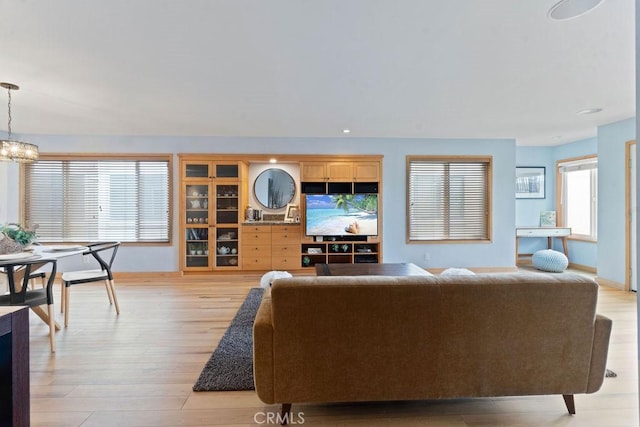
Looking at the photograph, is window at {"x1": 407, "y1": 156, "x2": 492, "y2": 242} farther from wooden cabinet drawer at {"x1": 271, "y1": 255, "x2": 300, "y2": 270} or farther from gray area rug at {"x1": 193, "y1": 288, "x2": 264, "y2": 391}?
gray area rug at {"x1": 193, "y1": 288, "x2": 264, "y2": 391}

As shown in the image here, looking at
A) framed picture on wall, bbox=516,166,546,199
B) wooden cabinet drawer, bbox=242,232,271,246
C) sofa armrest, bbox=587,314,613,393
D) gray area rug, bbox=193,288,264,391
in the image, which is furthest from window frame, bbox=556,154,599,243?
gray area rug, bbox=193,288,264,391

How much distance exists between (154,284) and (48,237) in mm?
2178

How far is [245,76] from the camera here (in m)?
2.84

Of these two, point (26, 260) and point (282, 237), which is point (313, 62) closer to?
point (26, 260)

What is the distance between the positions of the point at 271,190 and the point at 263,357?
4.27 m

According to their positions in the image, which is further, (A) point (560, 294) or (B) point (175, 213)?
(B) point (175, 213)

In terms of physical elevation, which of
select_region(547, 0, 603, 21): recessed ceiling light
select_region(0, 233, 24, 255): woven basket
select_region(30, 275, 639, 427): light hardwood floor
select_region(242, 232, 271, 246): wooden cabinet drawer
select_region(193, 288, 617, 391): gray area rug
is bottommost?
select_region(30, 275, 639, 427): light hardwood floor

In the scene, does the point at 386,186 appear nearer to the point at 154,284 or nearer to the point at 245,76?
the point at 245,76

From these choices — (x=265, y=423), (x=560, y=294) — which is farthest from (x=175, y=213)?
(x=560, y=294)

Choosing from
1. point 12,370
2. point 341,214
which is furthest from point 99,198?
point 12,370

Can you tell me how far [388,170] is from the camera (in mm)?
5301

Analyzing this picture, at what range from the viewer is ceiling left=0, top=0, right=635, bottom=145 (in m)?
1.94

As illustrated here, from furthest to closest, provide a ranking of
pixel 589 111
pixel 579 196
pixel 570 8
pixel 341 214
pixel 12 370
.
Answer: pixel 579 196
pixel 341 214
pixel 589 111
pixel 570 8
pixel 12 370

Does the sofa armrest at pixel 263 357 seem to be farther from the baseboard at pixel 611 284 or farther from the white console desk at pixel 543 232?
the white console desk at pixel 543 232
